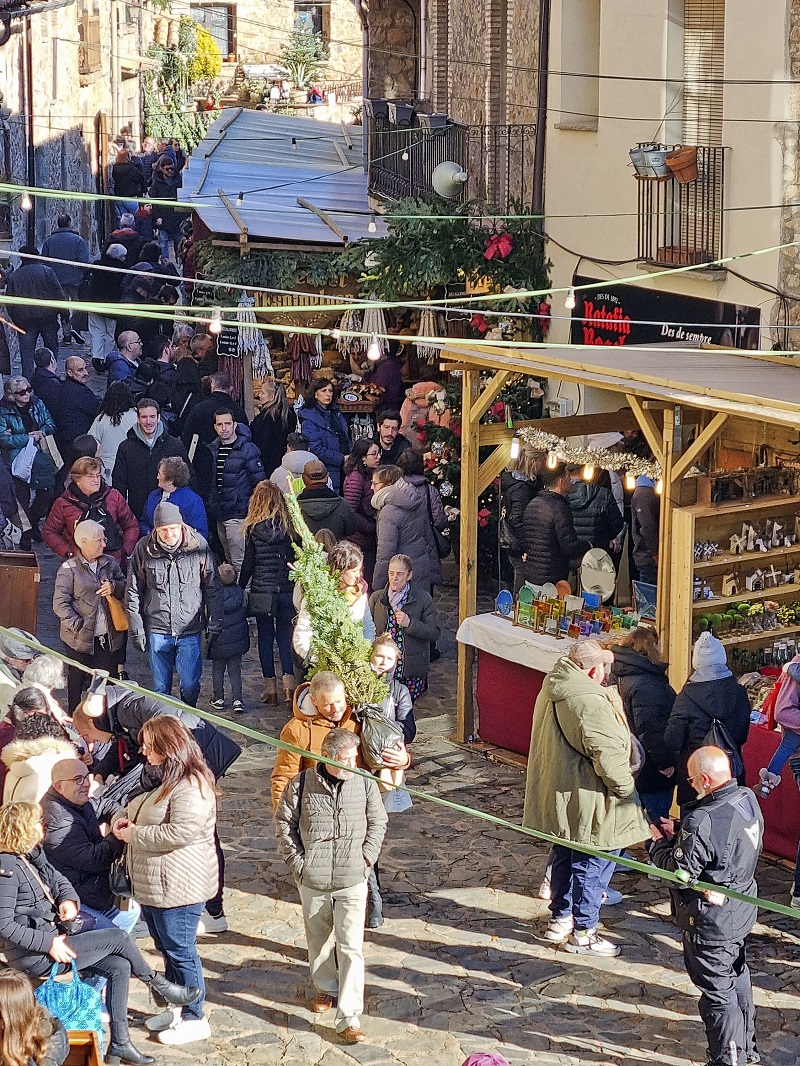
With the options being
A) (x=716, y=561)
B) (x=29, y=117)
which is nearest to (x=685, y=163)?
(x=716, y=561)

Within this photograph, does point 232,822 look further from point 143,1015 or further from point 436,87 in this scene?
point 436,87

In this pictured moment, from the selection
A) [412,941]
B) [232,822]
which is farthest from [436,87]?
[412,941]

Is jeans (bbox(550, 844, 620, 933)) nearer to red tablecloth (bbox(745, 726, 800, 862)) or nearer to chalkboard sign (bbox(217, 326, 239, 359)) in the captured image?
red tablecloth (bbox(745, 726, 800, 862))

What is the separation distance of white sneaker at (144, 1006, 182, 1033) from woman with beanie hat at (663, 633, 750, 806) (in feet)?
9.21

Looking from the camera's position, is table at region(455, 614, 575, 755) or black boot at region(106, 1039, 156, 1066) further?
table at region(455, 614, 575, 755)

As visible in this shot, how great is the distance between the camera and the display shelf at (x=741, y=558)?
9633mm

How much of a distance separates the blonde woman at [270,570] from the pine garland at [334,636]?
6.53ft

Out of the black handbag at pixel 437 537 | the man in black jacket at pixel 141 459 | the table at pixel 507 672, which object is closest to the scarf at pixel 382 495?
the black handbag at pixel 437 537

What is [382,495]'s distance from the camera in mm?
11219

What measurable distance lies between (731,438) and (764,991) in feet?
17.8

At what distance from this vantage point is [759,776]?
880cm

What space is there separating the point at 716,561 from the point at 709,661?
1719 mm

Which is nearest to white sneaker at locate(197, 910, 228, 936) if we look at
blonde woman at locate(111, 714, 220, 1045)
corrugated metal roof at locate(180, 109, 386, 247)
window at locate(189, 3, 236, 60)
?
blonde woman at locate(111, 714, 220, 1045)

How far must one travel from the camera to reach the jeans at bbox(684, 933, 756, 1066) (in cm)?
636
